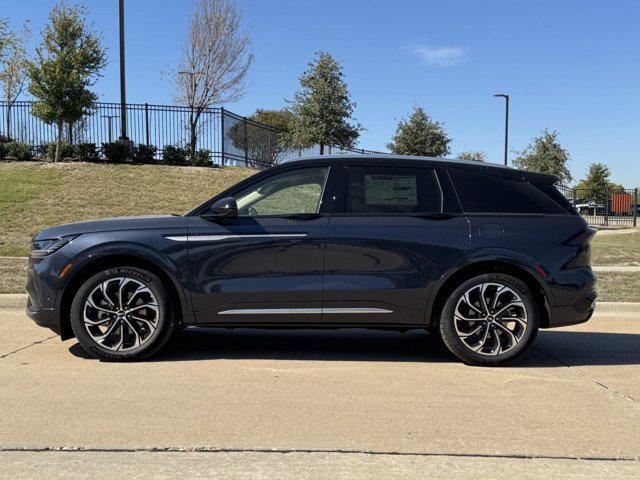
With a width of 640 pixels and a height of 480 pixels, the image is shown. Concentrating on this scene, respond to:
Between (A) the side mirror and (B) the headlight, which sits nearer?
(A) the side mirror

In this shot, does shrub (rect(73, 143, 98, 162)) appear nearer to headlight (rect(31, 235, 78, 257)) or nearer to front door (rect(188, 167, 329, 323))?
headlight (rect(31, 235, 78, 257))

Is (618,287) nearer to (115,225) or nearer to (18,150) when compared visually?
(115,225)

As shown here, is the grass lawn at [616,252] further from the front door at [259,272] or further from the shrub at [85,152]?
the shrub at [85,152]

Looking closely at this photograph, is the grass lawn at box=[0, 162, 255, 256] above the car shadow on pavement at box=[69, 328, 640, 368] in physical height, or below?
above

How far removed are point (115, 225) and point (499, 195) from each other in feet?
11.2

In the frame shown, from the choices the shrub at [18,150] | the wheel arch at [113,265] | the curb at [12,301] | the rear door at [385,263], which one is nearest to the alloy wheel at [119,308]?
the wheel arch at [113,265]

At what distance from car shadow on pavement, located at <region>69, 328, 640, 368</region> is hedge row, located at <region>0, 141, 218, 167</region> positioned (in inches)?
616

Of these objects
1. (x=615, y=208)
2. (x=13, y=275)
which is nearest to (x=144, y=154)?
(x=13, y=275)

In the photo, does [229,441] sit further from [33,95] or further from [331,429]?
[33,95]

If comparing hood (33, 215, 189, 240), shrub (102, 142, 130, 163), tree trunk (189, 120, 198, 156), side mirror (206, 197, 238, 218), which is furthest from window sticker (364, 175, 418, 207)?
tree trunk (189, 120, 198, 156)

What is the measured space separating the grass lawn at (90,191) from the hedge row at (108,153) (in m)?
0.87

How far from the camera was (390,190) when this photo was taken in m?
5.23

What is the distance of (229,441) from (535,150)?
41.6 m

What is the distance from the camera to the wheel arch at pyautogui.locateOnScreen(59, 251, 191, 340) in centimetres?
501
